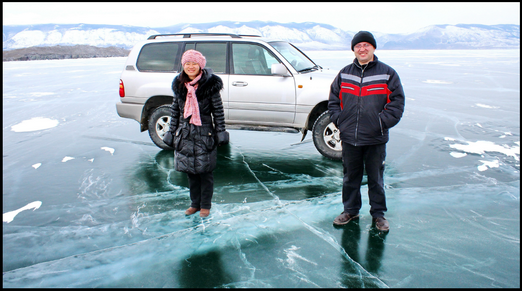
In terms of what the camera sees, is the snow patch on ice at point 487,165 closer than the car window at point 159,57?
Yes

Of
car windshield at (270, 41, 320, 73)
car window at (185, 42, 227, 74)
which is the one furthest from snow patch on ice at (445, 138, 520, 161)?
car window at (185, 42, 227, 74)

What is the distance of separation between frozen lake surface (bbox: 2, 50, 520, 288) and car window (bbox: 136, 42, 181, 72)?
1.36m

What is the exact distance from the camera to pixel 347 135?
3.54 m

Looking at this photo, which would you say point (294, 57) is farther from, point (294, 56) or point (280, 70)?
point (280, 70)

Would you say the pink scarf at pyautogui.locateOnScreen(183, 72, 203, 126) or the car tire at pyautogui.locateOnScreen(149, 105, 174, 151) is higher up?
the pink scarf at pyautogui.locateOnScreen(183, 72, 203, 126)

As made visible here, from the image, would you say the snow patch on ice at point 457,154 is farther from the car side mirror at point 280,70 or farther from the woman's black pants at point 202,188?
the woman's black pants at point 202,188

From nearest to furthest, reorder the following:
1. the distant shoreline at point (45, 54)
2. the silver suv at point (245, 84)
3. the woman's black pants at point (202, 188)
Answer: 1. the woman's black pants at point (202, 188)
2. the silver suv at point (245, 84)
3. the distant shoreline at point (45, 54)

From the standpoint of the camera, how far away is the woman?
3609 mm

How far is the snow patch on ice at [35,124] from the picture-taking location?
26.8ft

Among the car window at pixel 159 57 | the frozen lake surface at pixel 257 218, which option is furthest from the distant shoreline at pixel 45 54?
the frozen lake surface at pixel 257 218

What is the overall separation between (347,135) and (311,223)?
947mm

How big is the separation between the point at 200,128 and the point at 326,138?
2.53 m

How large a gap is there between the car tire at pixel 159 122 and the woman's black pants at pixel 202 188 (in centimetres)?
238

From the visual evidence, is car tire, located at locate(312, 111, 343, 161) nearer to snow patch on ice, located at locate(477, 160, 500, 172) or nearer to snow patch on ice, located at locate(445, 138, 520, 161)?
snow patch on ice, located at locate(477, 160, 500, 172)
